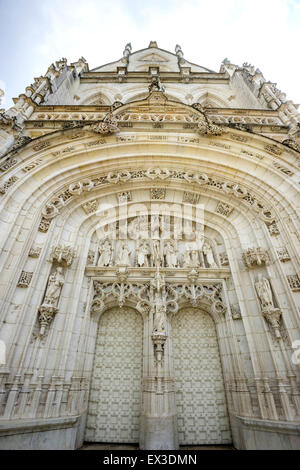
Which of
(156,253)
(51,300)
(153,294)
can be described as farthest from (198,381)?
(51,300)

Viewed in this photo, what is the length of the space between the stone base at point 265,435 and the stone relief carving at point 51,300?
15.6 ft

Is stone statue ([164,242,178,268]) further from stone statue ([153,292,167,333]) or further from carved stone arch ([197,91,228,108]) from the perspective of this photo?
carved stone arch ([197,91,228,108])

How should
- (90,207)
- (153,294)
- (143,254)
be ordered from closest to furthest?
(153,294) < (143,254) < (90,207)

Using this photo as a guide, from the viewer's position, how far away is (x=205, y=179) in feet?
24.8

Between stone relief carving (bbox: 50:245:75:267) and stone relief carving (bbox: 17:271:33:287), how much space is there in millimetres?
703

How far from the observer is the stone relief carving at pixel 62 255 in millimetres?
5902

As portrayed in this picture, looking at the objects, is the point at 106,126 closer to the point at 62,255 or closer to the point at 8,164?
the point at 8,164

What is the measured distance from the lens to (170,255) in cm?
695

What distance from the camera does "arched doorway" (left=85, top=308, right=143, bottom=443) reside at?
508 cm

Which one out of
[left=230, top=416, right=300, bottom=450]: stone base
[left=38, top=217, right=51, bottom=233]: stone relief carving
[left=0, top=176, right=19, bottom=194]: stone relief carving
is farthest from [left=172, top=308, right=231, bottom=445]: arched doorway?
[left=0, top=176, right=19, bottom=194]: stone relief carving

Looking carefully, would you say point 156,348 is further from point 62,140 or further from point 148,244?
point 62,140

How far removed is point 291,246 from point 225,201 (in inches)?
102

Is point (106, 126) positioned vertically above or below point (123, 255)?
above

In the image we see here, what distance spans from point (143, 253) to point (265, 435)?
16.2 ft
